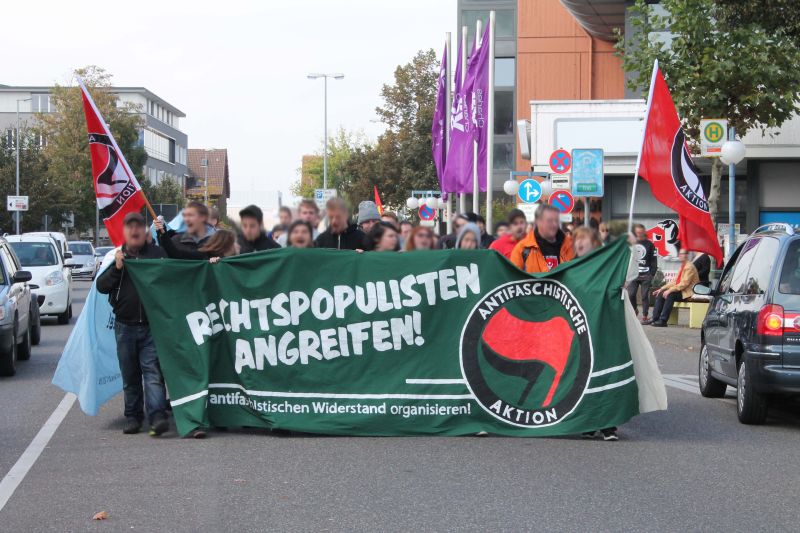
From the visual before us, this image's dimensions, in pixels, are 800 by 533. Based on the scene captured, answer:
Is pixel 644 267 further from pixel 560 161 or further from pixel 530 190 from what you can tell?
pixel 530 190

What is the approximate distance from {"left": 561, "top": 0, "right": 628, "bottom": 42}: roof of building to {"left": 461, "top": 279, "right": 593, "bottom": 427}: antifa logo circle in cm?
3198

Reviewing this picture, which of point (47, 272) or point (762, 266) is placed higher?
point (762, 266)

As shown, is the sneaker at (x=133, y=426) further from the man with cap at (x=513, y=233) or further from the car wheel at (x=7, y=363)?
the car wheel at (x=7, y=363)

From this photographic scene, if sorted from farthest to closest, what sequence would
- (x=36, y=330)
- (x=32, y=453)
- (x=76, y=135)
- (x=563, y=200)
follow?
(x=76, y=135) → (x=563, y=200) → (x=36, y=330) → (x=32, y=453)

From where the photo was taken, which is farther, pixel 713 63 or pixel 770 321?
pixel 713 63

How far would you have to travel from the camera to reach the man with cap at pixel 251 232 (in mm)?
10820

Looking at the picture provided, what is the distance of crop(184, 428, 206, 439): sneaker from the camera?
32.1 feet

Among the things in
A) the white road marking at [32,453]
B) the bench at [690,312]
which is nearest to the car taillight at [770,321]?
the white road marking at [32,453]

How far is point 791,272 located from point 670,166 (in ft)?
15.3

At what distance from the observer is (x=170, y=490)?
7.67 m

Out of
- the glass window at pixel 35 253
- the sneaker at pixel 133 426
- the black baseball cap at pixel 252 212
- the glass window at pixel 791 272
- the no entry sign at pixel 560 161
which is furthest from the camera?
the no entry sign at pixel 560 161

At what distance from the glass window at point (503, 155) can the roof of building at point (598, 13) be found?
35.0 ft

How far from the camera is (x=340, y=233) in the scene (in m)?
11.7

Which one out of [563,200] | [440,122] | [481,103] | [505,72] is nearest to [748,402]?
[481,103]
